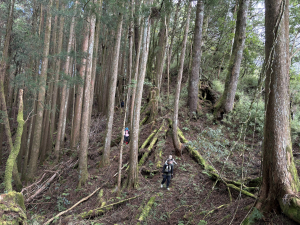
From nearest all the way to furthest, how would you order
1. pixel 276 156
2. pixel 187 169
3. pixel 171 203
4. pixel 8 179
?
pixel 276 156, pixel 8 179, pixel 171 203, pixel 187 169

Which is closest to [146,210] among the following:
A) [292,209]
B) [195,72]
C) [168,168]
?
[168,168]

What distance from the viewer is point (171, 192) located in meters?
6.56

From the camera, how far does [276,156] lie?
309 cm

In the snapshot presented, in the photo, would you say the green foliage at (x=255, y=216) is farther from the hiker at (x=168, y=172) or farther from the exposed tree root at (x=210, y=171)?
the hiker at (x=168, y=172)

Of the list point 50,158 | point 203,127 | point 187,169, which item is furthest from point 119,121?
point 187,169

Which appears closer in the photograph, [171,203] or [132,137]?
[171,203]

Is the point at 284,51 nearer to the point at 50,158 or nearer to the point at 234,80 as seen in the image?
the point at 234,80

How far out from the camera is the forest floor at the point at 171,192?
5016 millimetres

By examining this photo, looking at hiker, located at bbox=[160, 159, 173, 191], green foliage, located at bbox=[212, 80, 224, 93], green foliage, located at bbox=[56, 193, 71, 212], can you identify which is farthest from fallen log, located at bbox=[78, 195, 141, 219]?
green foliage, located at bbox=[212, 80, 224, 93]

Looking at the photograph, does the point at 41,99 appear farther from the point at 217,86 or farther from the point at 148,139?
the point at 217,86

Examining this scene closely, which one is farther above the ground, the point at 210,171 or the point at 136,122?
the point at 136,122

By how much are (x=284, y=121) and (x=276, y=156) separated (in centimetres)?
60

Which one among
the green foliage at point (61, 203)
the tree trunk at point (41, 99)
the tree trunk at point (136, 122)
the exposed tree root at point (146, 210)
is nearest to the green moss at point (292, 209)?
the exposed tree root at point (146, 210)

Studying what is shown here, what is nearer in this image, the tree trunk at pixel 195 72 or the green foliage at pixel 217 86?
the tree trunk at pixel 195 72
